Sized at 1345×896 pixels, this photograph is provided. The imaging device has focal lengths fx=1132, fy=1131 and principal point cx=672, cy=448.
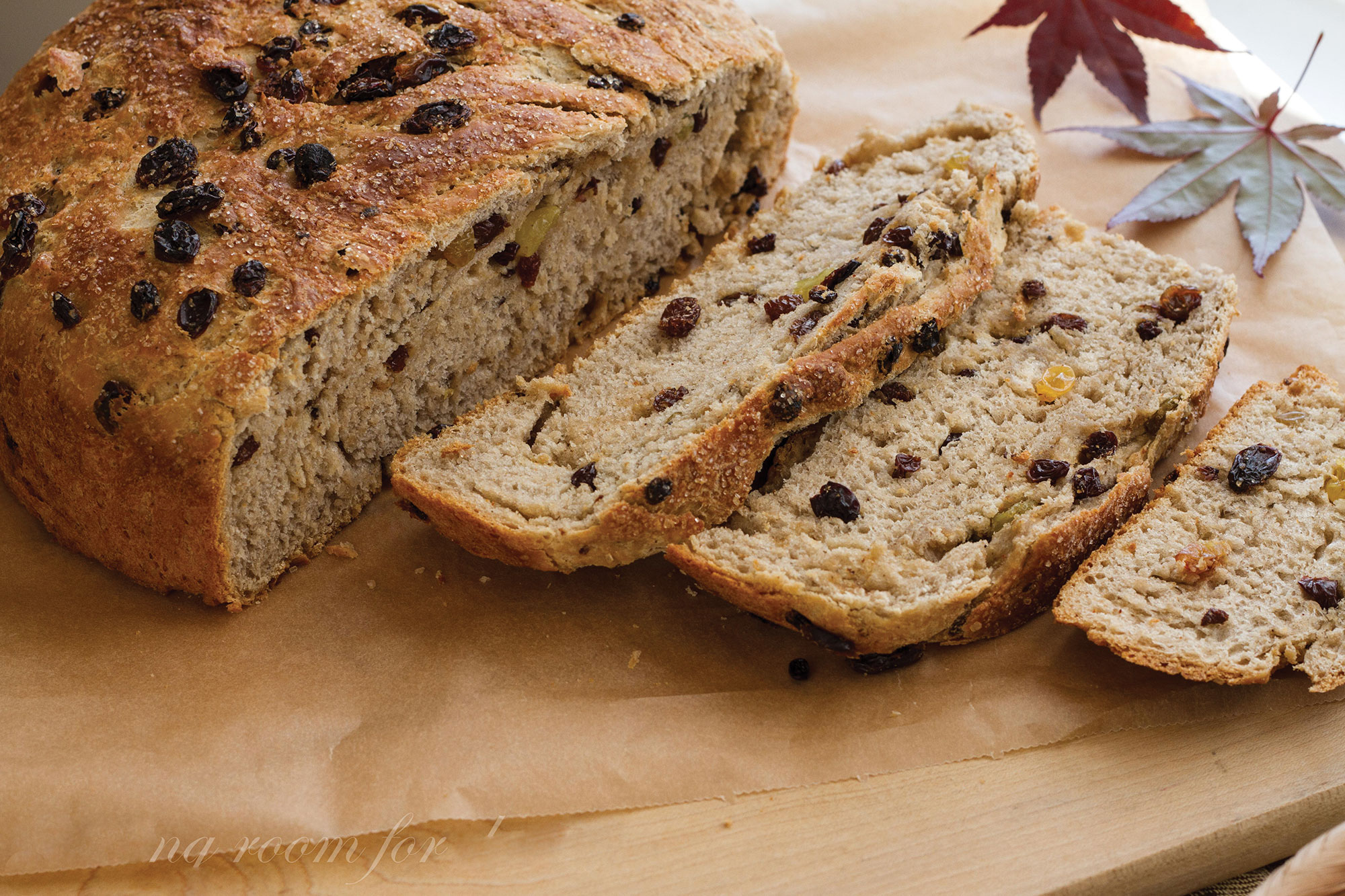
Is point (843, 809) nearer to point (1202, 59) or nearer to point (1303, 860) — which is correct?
point (1303, 860)

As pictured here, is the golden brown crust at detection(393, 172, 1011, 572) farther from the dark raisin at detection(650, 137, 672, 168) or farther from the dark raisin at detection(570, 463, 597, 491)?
the dark raisin at detection(650, 137, 672, 168)

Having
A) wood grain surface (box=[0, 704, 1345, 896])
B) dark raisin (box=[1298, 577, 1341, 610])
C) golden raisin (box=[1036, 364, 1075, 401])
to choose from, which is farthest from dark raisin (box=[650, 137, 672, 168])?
dark raisin (box=[1298, 577, 1341, 610])

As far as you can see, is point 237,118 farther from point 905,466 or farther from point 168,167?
point 905,466

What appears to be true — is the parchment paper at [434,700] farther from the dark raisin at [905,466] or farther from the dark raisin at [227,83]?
the dark raisin at [227,83]

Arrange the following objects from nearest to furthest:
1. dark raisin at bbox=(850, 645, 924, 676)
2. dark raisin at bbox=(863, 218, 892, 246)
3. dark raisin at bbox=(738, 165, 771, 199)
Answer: dark raisin at bbox=(850, 645, 924, 676)
dark raisin at bbox=(863, 218, 892, 246)
dark raisin at bbox=(738, 165, 771, 199)

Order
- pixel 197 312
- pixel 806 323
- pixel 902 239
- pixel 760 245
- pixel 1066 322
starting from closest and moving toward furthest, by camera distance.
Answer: pixel 197 312 < pixel 806 323 < pixel 902 239 < pixel 1066 322 < pixel 760 245

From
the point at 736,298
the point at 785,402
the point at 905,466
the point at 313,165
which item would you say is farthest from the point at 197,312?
the point at 905,466
